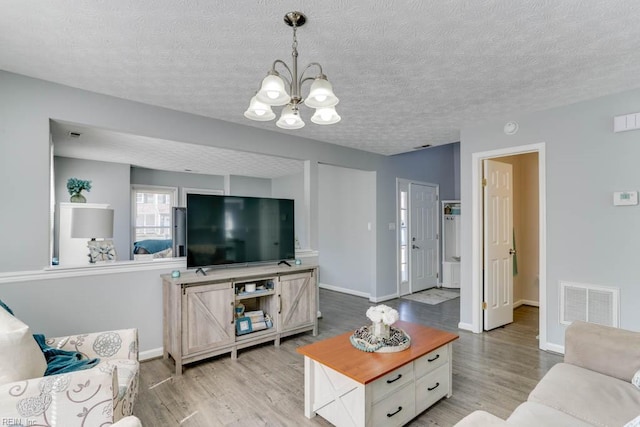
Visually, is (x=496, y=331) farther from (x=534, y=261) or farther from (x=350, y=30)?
(x=350, y=30)

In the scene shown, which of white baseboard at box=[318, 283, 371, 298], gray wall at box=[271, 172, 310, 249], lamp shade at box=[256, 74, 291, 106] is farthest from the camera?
gray wall at box=[271, 172, 310, 249]

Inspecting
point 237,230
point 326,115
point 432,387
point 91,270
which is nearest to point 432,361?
point 432,387

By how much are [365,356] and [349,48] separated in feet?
6.57

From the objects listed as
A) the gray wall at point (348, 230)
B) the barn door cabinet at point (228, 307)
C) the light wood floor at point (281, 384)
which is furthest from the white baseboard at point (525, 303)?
the barn door cabinet at point (228, 307)

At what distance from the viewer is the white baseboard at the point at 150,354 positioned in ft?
9.98

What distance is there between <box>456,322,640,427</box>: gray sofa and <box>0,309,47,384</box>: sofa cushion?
1876mm

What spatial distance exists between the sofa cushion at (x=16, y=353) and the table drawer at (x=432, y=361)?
2.10 metres

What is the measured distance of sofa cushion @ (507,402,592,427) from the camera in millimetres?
1379

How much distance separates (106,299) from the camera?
2871 mm

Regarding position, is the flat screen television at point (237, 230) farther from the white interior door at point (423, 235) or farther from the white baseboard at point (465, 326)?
the white interior door at point (423, 235)

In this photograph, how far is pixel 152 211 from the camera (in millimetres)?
6879

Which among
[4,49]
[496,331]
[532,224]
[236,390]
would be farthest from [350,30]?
[532,224]

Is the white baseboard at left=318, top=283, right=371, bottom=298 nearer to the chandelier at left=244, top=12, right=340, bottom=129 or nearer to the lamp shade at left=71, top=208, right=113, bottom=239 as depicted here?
the lamp shade at left=71, top=208, right=113, bottom=239

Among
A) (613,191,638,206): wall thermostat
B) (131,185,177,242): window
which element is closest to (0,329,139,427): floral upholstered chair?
(613,191,638,206): wall thermostat
